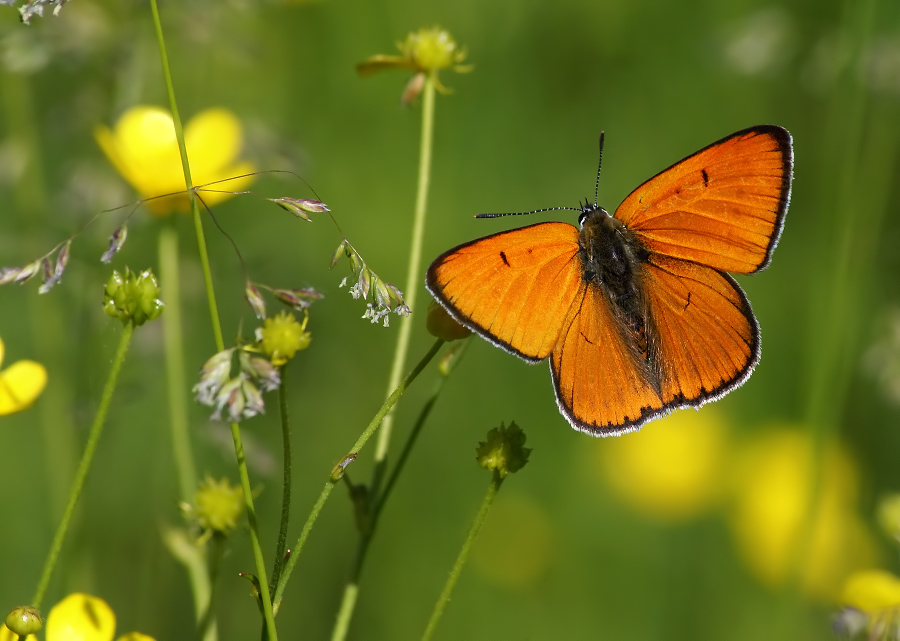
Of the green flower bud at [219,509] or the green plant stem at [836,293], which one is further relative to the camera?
the green plant stem at [836,293]

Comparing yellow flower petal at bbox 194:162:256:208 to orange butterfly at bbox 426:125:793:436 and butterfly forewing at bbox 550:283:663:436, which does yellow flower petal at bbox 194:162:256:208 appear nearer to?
orange butterfly at bbox 426:125:793:436

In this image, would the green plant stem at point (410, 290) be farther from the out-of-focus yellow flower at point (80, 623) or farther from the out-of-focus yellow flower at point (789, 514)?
the out-of-focus yellow flower at point (789, 514)

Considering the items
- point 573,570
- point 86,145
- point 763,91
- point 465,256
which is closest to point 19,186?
point 86,145

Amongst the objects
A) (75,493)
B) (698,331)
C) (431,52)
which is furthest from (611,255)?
(75,493)

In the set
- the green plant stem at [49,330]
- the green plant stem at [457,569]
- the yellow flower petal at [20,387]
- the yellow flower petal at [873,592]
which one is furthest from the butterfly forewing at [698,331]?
the green plant stem at [49,330]

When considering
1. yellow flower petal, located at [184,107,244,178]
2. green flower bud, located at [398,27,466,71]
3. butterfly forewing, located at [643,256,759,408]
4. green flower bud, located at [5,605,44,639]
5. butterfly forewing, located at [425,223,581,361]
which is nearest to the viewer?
green flower bud, located at [5,605,44,639]

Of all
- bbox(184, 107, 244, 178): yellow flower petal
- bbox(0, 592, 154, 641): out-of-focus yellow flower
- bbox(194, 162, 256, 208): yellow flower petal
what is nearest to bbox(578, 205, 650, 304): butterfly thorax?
bbox(194, 162, 256, 208): yellow flower petal
